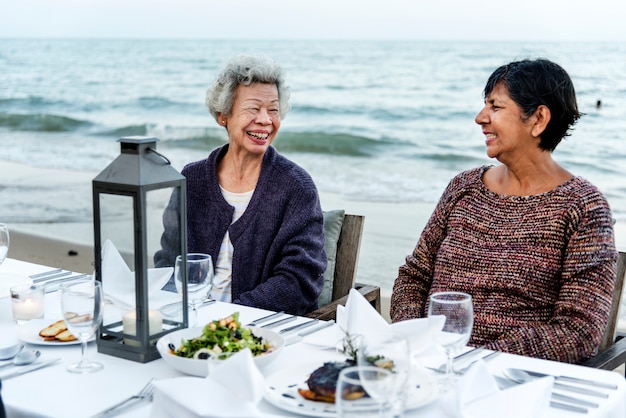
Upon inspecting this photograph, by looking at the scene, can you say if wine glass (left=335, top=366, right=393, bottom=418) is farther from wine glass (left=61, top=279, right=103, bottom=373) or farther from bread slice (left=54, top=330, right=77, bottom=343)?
bread slice (left=54, top=330, right=77, bottom=343)

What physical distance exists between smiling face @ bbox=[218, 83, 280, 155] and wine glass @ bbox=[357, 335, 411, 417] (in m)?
1.73

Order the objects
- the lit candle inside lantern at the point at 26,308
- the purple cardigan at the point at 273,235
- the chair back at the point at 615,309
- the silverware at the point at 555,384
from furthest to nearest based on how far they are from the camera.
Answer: the purple cardigan at the point at 273,235 < the chair back at the point at 615,309 < the lit candle inside lantern at the point at 26,308 < the silverware at the point at 555,384

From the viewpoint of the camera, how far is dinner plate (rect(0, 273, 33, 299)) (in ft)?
8.52

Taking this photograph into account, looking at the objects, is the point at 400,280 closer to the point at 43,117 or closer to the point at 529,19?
the point at 43,117

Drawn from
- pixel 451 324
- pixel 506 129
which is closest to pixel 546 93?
pixel 506 129

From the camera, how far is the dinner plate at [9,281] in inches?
102

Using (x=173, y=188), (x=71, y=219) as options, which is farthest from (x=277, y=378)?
(x=71, y=219)

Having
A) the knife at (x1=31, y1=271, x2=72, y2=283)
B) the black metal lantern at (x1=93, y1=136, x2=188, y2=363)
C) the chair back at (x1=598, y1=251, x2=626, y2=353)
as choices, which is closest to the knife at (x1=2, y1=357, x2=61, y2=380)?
the black metal lantern at (x1=93, y1=136, x2=188, y2=363)

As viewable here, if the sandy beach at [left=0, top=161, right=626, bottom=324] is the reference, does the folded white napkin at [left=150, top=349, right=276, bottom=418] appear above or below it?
above

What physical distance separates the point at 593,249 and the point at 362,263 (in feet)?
12.8

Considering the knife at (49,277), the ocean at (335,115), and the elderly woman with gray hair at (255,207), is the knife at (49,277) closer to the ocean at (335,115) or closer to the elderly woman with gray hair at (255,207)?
the elderly woman with gray hair at (255,207)

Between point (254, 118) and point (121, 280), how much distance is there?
1243 millimetres

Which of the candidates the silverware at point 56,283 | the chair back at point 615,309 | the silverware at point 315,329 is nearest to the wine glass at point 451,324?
the silverware at point 315,329

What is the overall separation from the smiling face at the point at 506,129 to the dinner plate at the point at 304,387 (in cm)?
112
